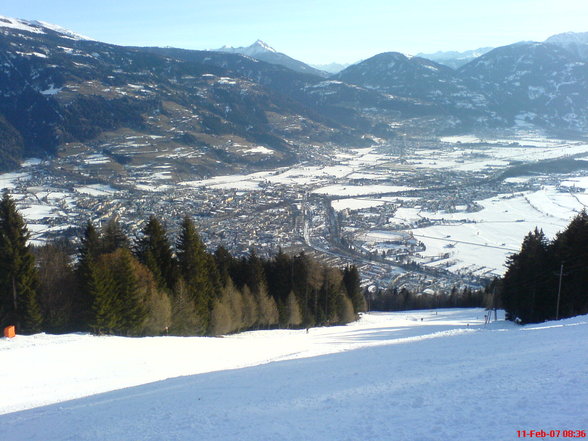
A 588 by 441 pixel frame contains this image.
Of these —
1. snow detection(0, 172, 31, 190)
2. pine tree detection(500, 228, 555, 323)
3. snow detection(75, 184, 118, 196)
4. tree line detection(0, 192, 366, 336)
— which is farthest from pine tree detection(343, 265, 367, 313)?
snow detection(0, 172, 31, 190)

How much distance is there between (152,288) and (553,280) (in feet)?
67.1

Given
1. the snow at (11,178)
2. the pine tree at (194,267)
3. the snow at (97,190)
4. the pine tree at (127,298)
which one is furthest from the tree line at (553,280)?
the snow at (11,178)

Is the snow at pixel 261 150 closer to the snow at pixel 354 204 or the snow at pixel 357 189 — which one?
the snow at pixel 357 189

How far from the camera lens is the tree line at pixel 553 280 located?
24.0 meters

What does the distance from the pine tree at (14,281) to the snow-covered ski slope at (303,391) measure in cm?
329

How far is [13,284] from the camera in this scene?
67.5 ft

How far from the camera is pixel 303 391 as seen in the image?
10.4 m

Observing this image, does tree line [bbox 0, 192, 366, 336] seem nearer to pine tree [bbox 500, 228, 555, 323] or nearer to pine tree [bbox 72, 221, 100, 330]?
pine tree [bbox 72, 221, 100, 330]

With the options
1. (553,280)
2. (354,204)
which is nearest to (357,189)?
(354,204)

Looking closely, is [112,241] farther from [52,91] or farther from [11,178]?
[52,91]

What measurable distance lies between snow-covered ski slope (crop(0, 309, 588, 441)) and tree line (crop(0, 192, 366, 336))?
372cm

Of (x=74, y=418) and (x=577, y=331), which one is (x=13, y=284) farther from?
(x=577, y=331)

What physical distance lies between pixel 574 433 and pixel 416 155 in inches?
6261

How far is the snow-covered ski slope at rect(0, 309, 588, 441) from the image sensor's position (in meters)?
7.46
